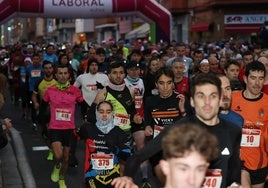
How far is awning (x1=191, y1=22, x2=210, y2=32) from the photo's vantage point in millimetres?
35294

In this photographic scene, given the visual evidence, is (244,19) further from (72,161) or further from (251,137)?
(251,137)

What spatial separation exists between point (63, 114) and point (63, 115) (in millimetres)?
15

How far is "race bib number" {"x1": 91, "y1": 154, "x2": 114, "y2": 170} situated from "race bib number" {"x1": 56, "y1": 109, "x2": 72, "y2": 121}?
2.02m

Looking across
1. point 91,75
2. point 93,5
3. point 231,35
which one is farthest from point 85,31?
point 91,75

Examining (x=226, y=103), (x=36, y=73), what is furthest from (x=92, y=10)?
(x=226, y=103)

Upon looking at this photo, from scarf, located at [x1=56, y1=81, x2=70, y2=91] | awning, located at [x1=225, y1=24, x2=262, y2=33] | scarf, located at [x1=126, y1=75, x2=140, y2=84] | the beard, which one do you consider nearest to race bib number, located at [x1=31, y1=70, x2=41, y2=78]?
scarf, located at [x1=126, y1=75, x2=140, y2=84]

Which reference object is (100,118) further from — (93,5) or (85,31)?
(85,31)

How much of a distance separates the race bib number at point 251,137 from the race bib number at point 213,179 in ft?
6.31

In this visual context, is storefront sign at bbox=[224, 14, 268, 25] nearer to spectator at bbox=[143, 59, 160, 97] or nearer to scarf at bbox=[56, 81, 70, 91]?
spectator at bbox=[143, 59, 160, 97]

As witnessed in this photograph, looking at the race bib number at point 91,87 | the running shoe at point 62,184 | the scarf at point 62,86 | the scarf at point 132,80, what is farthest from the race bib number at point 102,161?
the race bib number at point 91,87

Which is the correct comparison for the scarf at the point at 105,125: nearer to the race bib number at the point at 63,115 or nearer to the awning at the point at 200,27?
the race bib number at the point at 63,115

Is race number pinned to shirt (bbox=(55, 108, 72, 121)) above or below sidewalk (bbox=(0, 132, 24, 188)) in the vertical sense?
above

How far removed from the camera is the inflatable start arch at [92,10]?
16219mm

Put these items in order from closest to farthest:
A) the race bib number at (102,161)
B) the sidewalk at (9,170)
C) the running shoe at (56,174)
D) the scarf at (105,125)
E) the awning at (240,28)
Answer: the race bib number at (102,161) < the scarf at (105,125) < the sidewalk at (9,170) < the running shoe at (56,174) < the awning at (240,28)
